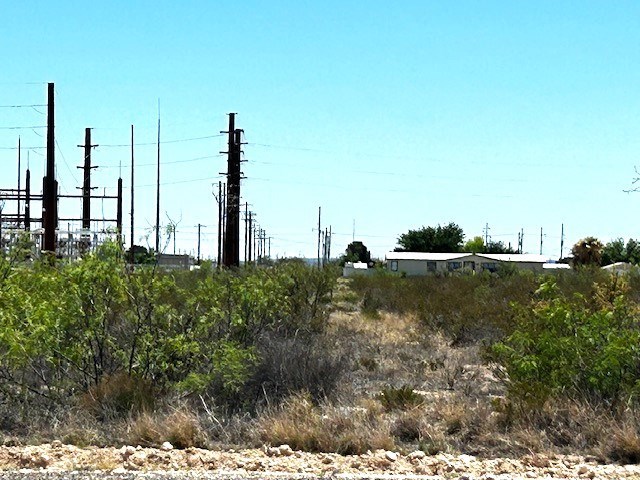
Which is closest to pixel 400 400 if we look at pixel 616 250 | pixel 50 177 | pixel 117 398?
pixel 117 398

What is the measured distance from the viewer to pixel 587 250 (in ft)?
285

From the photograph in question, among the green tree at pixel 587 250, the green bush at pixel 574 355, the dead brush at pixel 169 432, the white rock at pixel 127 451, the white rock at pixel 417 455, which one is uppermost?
the green tree at pixel 587 250

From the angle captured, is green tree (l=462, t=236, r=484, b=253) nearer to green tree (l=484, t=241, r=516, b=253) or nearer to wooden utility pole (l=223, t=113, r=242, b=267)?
green tree (l=484, t=241, r=516, b=253)

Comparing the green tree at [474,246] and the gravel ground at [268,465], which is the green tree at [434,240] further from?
the gravel ground at [268,465]

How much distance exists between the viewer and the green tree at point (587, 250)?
85500 mm

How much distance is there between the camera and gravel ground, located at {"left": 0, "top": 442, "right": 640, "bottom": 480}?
350 inches

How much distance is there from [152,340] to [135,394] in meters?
1.03

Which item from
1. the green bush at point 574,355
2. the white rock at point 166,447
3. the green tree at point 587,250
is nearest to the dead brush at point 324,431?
the white rock at point 166,447

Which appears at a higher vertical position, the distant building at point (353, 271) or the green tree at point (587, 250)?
the green tree at point (587, 250)

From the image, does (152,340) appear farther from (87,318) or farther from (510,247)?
(510,247)

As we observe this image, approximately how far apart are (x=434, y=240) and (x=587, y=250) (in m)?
39.8

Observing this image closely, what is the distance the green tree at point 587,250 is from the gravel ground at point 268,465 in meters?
77.2

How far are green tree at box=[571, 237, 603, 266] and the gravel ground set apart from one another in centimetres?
7721

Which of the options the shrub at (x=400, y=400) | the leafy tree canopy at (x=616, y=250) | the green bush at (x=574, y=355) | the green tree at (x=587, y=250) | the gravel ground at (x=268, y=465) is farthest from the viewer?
the leafy tree canopy at (x=616, y=250)
